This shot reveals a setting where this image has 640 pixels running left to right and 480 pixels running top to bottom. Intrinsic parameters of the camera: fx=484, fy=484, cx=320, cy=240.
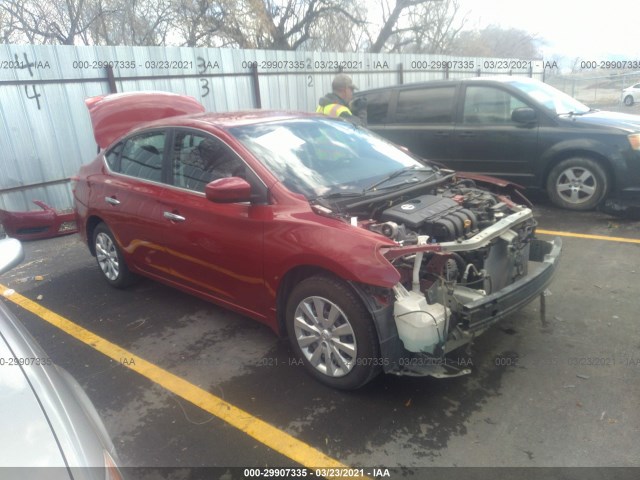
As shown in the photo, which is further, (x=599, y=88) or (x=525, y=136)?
(x=599, y=88)

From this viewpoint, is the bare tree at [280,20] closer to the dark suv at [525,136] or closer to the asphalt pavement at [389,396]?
the dark suv at [525,136]

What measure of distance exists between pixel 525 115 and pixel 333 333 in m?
4.72

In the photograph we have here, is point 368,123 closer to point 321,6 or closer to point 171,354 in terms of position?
point 171,354

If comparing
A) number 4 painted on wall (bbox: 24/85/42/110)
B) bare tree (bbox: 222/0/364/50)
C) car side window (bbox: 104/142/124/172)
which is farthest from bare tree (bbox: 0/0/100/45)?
car side window (bbox: 104/142/124/172)

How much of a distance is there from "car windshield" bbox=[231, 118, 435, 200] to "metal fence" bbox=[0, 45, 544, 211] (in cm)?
497

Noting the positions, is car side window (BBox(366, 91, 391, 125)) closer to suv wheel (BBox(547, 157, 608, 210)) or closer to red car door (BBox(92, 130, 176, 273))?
suv wheel (BBox(547, 157, 608, 210))

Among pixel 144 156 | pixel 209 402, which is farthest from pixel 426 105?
pixel 209 402

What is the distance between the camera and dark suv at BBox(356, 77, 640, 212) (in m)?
5.89

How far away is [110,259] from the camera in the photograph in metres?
4.70

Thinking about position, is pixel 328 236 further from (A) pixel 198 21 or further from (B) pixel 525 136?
(A) pixel 198 21

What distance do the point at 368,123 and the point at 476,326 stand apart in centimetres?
553

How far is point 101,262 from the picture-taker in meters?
4.83

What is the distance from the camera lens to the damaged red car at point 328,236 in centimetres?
268

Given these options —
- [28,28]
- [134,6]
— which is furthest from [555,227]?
[28,28]
